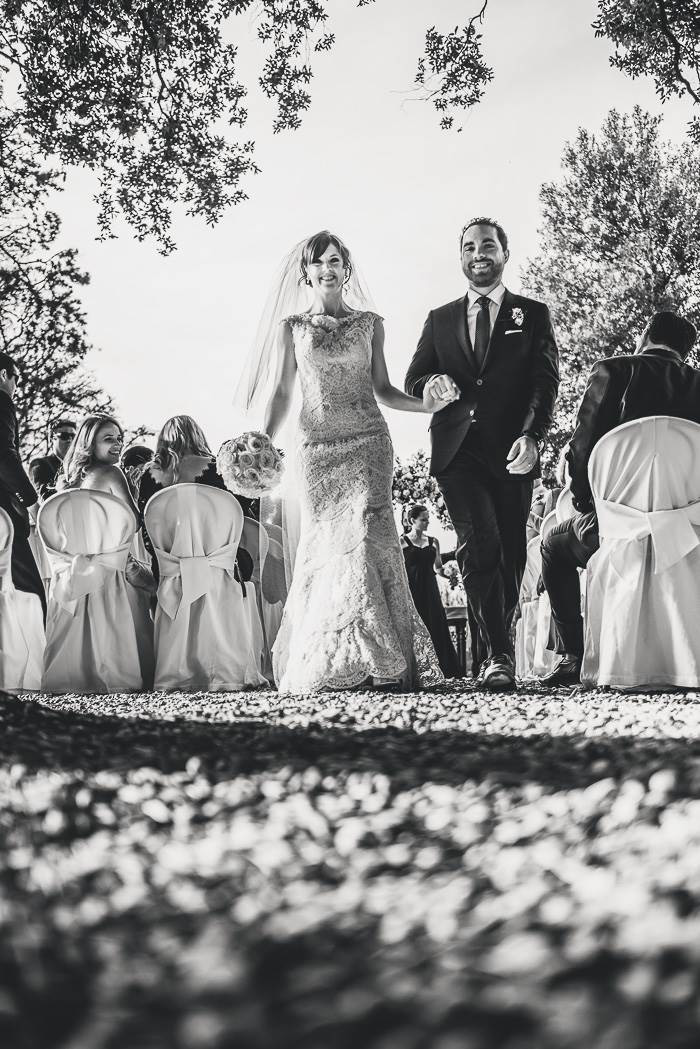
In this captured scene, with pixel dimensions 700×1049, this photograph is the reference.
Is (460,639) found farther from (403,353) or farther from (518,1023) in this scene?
(518,1023)

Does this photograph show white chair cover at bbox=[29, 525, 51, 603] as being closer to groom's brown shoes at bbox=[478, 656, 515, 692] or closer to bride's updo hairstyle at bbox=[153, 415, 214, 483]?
bride's updo hairstyle at bbox=[153, 415, 214, 483]

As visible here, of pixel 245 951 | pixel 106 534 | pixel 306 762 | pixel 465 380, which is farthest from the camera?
pixel 106 534

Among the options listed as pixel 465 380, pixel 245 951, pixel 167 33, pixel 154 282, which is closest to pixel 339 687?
pixel 465 380

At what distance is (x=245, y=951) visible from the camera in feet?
3.46

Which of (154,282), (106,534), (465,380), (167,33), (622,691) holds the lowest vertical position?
(622,691)

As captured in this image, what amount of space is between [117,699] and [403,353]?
3.01m

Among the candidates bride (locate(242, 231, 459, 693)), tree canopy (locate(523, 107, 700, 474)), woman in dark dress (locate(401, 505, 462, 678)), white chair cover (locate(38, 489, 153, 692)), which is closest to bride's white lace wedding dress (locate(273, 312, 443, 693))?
bride (locate(242, 231, 459, 693))

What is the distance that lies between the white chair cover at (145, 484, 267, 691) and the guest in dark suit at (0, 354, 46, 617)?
2.91ft

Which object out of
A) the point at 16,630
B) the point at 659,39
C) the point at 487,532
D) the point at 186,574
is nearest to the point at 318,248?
the point at 487,532

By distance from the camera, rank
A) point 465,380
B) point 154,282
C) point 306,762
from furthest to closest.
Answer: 1. point 154,282
2. point 465,380
3. point 306,762

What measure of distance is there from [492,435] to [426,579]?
A: 21.8 feet

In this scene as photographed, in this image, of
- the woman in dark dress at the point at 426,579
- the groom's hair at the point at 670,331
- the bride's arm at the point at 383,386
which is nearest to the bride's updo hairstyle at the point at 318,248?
the bride's arm at the point at 383,386

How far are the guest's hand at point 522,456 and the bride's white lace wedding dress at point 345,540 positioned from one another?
783mm

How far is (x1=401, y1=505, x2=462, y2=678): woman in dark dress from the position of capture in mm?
11793
